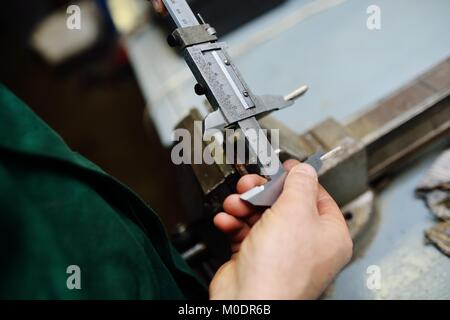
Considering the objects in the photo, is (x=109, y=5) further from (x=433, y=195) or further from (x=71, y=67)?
(x=433, y=195)

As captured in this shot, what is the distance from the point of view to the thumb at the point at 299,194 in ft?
1.77

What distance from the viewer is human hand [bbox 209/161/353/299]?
507 millimetres

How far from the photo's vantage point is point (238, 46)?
1396 millimetres

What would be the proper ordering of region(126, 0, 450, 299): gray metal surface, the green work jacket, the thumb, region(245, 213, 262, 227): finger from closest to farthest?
the green work jacket → the thumb → region(245, 213, 262, 227): finger → region(126, 0, 450, 299): gray metal surface

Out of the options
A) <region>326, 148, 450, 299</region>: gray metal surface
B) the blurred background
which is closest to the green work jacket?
<region>326, 148, 450, 299</region>: gray metal surface

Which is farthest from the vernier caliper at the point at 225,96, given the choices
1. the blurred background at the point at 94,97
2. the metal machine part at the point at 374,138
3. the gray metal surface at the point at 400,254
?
the blurred background at the point at 94,97

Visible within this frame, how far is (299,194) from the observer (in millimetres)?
552

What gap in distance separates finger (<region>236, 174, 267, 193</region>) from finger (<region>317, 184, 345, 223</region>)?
4.1 inches

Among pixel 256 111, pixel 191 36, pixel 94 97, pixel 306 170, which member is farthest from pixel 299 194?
pixel 94 97

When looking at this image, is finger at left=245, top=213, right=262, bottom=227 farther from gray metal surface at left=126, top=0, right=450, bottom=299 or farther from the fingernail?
gray metal surface at left=126, top=0, right=450, bottom=299

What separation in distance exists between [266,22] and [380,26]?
1.51ft

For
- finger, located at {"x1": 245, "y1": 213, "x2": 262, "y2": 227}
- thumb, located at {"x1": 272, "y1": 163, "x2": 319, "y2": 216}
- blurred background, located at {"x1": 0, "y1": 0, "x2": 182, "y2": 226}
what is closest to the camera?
thumb, located at {"x1": 272, "y1": 163, "x2": 319, "y2": 216}

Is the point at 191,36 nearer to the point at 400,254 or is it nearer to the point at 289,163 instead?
the point at 289,163

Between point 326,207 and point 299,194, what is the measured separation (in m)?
0.09
